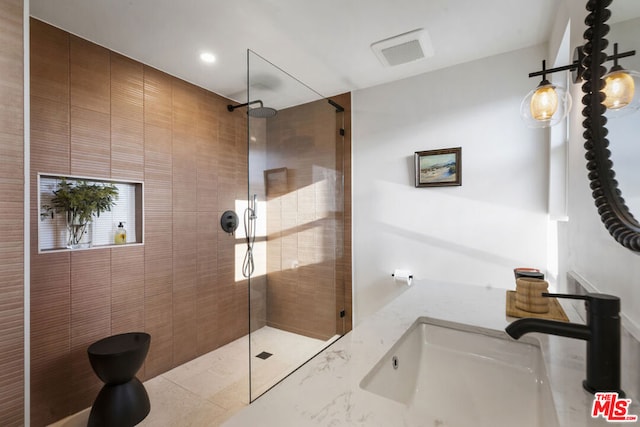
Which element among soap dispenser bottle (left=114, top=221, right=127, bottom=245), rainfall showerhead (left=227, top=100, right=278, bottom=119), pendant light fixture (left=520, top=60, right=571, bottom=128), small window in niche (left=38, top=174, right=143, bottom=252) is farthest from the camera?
soap dispenser bottle (left=114, top=221, right=127, bottom=245)

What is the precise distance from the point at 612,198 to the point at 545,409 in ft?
1.93

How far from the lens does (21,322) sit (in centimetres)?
128

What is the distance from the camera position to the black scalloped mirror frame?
744 millimetres

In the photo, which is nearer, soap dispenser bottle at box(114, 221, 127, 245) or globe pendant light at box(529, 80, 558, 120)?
globe pendant light at box(529, 80, 558, 120)

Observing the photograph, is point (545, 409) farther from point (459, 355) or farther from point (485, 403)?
point (459, 355)

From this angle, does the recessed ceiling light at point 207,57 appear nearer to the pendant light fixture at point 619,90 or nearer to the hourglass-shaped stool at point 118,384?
the hourglass-shaped stool at point 118,384

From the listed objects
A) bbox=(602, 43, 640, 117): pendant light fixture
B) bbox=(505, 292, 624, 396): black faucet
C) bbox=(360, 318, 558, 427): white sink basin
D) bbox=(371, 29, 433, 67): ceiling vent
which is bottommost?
bbox=(360, 318, 558, 427): white sink basin

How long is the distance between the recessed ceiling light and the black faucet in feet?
8.12

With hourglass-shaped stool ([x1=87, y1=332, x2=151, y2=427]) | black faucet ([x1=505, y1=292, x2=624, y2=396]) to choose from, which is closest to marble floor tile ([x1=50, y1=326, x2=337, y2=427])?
hourglass-shaped stool ([x1=87, y1=332, x2=151, y2=427])

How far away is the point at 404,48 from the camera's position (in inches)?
79.0

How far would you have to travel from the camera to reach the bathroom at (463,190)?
1920mm

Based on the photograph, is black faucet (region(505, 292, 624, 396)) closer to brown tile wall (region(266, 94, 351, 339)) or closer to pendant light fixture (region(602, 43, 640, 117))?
pendant light fixture (region(602, 43, 640, 117))


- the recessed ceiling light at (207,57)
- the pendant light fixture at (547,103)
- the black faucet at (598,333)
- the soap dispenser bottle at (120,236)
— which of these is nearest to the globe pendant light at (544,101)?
the pendant light fixture at (547,103)

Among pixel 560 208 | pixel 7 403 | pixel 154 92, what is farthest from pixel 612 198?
pixel 154 92
